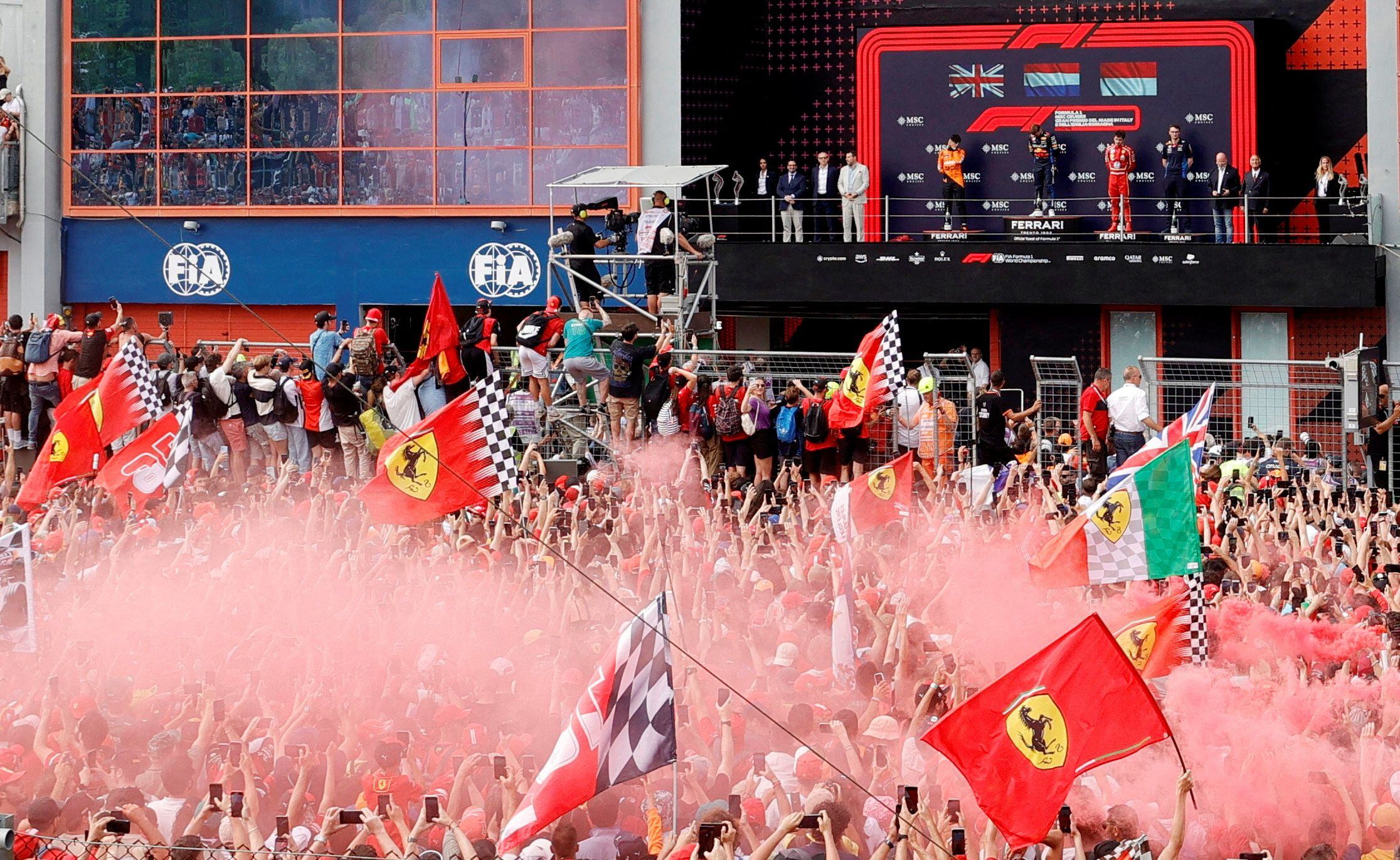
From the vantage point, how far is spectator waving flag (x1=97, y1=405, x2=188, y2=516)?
47.5 ft

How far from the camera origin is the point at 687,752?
9031mm

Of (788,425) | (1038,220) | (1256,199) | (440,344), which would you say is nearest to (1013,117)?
(1038,220)

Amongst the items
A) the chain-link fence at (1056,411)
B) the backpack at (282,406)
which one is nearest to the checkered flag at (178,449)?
the backpack at (282,406)

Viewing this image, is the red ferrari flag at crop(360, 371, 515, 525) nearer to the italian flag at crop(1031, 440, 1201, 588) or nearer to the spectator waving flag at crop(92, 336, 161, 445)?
the italian flag at crop(1031, 440, 1201, 588)

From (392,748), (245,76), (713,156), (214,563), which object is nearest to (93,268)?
(245,76)

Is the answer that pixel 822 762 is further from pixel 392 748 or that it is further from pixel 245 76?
pixel 245 76

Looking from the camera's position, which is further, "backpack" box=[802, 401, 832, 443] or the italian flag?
"backpack" box=[802, 401, 832, 443]

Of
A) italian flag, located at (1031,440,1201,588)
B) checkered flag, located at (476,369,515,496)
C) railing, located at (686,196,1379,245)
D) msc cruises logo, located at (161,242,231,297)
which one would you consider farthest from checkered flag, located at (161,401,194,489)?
msc cruises logo, located at (161,242,231,297)

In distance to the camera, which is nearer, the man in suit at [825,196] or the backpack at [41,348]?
the backpack at [41,348]

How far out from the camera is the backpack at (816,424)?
1802cm

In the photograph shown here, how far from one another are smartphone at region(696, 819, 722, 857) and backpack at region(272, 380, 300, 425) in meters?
12.1

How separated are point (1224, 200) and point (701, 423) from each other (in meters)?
9.60

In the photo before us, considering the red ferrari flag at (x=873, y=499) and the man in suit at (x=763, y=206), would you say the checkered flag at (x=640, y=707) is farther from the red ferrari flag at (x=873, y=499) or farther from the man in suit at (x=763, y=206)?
the man in suit at (x=763, y=206)

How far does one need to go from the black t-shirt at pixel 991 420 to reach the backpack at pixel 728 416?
2.35m
